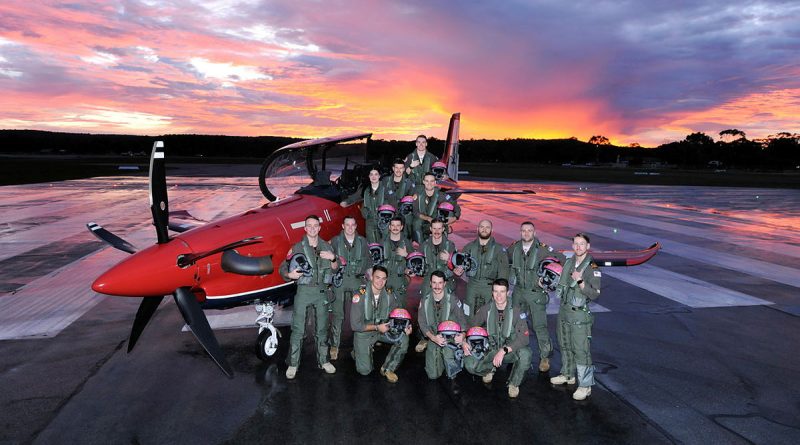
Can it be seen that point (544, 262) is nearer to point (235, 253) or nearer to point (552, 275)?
point (552, 275)

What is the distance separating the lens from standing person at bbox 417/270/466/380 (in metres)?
5.56

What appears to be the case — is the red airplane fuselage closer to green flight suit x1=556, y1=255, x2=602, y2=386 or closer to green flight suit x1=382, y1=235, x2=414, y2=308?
green flight suit x1=382, y1=235, x2=414, y2=308

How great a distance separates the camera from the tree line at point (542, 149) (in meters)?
112

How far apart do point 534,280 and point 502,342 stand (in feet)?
3.24

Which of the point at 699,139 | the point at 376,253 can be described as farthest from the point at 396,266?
the point at 699,139

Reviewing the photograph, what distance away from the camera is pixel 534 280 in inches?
235

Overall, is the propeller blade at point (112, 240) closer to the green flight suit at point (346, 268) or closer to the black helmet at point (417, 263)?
the green flight suit at point (346, 268)

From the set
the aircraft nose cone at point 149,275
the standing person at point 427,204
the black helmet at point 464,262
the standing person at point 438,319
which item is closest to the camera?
the aircraft nose cone at point 149,275

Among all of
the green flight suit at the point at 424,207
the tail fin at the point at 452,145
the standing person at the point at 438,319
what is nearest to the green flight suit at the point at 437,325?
the standing person at the point at 438,319

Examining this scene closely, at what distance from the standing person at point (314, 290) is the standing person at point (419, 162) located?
3.83 meters

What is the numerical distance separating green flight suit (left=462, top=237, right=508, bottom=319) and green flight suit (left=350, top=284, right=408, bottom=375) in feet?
4.18

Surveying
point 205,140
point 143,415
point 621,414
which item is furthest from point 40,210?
point 205,140

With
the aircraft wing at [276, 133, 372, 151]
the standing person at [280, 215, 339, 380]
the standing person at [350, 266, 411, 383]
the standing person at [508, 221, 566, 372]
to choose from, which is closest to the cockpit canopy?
the aircraft wing at [276, 133, 372, 151]

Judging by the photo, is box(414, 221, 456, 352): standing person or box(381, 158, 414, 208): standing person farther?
box(381, 158, 414, 208): standing person
